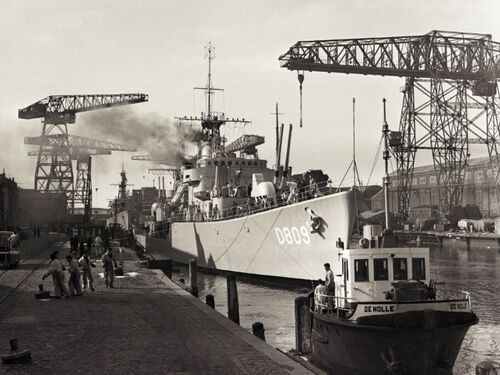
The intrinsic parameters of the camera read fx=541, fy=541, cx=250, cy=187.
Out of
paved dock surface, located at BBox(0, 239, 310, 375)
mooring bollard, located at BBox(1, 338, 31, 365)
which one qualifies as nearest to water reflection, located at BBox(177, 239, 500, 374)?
paved dock surface, located at BBox(0, 239, 310, 375)

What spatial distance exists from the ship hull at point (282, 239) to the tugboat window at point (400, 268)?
6.90 meters

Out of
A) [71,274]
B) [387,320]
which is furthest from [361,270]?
[71,274]

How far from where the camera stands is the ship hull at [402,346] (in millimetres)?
11992

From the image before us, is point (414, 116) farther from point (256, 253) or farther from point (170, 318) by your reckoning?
point (170, 318)

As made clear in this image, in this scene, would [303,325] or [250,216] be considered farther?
[250,216]

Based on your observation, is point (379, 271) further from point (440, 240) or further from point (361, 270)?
point (440, 240)

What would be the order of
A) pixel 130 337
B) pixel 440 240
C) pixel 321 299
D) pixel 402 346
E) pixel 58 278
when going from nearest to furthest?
pixel 130 337, pixel 402 346, pixel 321 299, pixel 58 278, pixel 440 240

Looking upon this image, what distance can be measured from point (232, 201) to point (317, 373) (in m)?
25.6

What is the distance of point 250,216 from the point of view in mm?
28047

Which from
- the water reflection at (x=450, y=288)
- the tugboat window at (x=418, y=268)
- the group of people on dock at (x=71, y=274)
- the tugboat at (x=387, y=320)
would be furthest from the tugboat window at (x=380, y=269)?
the group of people on dock at (x=71, y=274)

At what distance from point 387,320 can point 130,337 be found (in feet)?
18.5

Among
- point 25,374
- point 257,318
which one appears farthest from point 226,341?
point 257,318

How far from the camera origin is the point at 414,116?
243ft

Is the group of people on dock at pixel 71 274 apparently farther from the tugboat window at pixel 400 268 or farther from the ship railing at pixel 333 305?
the tugboat window at pixel 400 268
